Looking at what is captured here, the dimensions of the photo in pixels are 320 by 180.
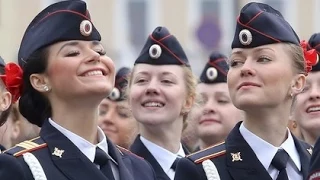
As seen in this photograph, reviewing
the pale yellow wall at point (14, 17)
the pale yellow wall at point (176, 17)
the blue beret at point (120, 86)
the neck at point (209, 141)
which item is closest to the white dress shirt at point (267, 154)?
the neck at point (209, 141)

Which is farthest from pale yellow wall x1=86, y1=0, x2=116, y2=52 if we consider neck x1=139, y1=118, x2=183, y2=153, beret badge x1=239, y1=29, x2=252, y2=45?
beret badge x1=239, y1=29, x2=252, y2=45

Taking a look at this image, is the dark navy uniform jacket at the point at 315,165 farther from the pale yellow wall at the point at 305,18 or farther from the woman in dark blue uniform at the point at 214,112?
the pale yellow wall at the point at 305,18

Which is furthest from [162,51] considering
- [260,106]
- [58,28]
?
[58,28]

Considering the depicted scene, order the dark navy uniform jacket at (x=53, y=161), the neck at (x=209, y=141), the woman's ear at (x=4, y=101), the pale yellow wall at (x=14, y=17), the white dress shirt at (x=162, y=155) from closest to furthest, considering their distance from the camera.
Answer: the dark navy uniform jacket at (x=53, y=161) < the woman's ear at (x=4, y=101) < the white dress shirt at (x=162, y=155) < the neck at (x=209, y=141) < the pale yellow wall at (x=14, y=17)

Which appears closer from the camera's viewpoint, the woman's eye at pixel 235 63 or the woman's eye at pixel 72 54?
the woman's eye at pixel 72 54

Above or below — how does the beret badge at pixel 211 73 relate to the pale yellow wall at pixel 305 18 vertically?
above

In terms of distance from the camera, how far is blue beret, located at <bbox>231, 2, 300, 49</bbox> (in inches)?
274

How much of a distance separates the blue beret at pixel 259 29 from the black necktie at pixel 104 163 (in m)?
0.95

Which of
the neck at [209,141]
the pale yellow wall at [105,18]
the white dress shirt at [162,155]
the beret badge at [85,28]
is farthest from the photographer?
the pale yellow wall at [105,18]

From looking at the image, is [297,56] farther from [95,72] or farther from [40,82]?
[40,82]

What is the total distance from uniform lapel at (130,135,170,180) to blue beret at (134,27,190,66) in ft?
1.77

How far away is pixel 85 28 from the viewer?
6.74 metres

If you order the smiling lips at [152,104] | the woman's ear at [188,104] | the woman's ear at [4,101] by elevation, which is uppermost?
the woman's ear at [4,101]

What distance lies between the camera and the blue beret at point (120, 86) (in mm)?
10243
